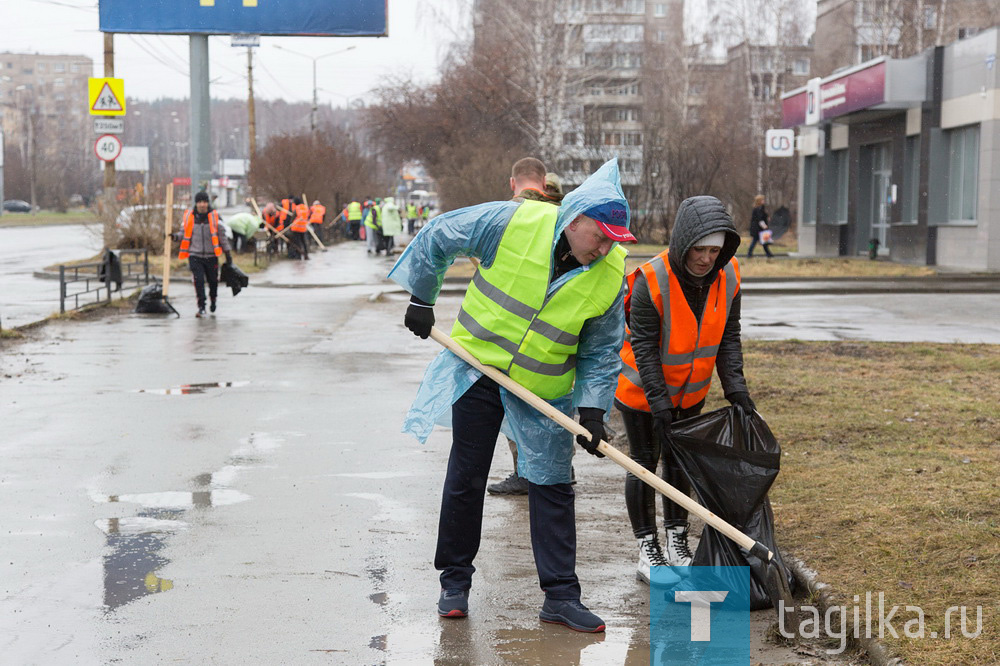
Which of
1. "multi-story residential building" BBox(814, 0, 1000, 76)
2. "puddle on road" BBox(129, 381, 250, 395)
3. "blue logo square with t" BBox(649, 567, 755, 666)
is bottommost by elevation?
"blue logo square with t" BBox(649, 567, 755, 666)

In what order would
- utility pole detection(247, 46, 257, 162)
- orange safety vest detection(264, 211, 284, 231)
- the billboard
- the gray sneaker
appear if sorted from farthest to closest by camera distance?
utility pole detection(247, 46, 257, 162), orange safety vest detection(264, 211, 284, 231), the billboard, the gray sneaker

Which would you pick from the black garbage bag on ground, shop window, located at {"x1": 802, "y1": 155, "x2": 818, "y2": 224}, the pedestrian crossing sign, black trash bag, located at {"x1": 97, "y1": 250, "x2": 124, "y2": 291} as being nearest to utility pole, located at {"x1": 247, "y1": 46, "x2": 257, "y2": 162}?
shop window, located at {"x1": 802, "y1": 155, "x2": 818, "y2": 224}

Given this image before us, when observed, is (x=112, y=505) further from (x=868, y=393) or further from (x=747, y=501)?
(x=868, y=393)

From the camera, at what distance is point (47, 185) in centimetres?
9312

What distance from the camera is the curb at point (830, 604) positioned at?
13.2 feet

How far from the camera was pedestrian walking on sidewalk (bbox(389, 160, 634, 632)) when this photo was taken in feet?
14.9

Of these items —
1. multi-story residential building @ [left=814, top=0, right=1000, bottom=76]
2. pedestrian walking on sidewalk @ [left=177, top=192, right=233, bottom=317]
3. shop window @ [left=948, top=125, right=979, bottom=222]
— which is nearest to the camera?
pedestrian walking on sidewalk @ [left=177, top=192, right=233, bottom=317]

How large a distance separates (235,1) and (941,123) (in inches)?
636

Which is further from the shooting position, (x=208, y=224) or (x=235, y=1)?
(x=235, y=1)

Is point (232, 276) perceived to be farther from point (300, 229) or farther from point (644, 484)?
point (300, 229)

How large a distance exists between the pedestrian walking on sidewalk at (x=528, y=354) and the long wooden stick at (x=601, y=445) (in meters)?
0.05

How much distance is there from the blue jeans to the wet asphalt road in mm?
200

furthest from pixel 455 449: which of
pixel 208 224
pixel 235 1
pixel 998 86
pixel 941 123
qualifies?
pixel 941 123

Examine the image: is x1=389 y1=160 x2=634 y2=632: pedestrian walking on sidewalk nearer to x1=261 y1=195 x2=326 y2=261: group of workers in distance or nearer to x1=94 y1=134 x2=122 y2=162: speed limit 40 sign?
x1=94 y1=134 x2=122 y2=162: speed limit 40 sign
